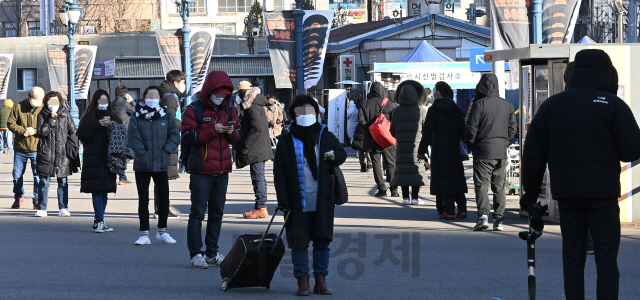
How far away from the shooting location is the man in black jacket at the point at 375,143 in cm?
1399

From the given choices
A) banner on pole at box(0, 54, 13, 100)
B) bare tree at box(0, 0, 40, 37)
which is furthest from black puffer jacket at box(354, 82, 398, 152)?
bare tree at box(0, 0, 40, 37)

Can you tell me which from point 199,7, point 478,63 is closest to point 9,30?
point 199,7

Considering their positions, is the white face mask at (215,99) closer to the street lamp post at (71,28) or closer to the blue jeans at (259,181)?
the blue jeans at (259,181)

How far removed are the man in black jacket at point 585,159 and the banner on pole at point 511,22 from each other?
7819mm

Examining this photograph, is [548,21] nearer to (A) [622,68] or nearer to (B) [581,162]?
(A) [622,68]

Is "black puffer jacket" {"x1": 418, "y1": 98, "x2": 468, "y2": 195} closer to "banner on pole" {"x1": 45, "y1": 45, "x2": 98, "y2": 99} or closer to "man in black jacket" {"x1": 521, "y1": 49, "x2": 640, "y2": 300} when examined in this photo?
"man in black jacket" {"x1": 521, "y1": 49, "x2": 640, "y2": 300}

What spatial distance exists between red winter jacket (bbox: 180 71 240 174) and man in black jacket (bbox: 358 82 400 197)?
5.97 m

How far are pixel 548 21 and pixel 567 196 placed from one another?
8.37 m

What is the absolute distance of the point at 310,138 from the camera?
6777 mm

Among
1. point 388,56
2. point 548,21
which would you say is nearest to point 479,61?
point 548,21

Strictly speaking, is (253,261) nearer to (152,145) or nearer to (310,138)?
(310,138)

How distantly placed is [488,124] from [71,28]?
69.1 feet

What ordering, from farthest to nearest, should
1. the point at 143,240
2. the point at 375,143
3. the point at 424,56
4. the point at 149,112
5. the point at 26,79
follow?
the point at 26,79
the point at 424,56
the point at 375,143
the point at 143,240
the point at 149,112

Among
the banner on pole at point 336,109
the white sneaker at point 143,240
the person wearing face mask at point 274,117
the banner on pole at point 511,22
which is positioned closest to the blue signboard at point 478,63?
the banner on pole at point 336,109
